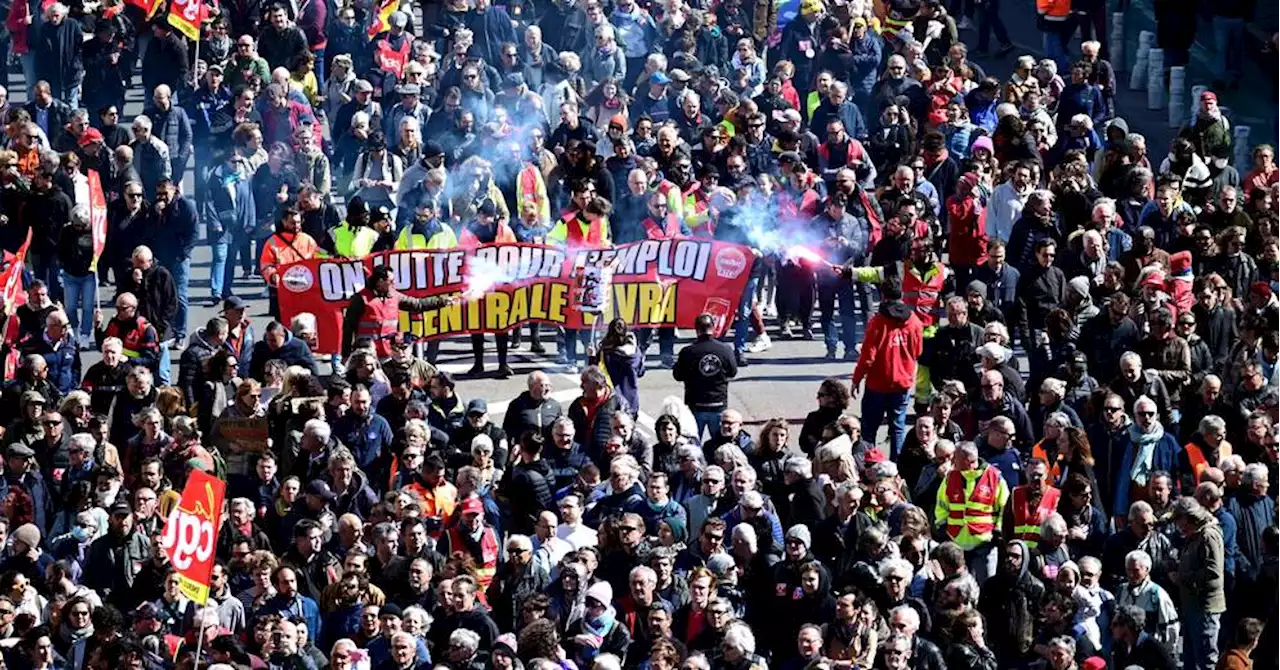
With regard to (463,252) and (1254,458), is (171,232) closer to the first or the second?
(463,252)

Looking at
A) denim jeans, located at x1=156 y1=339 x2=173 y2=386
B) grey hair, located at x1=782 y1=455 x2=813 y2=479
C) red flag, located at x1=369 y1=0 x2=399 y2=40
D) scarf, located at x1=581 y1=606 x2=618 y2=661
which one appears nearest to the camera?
scarf, located at x1=581 y1=606 x2=618 y2=661

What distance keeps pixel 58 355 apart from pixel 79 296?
279 centimetres

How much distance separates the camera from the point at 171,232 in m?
26.9

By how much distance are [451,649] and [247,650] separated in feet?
4.06

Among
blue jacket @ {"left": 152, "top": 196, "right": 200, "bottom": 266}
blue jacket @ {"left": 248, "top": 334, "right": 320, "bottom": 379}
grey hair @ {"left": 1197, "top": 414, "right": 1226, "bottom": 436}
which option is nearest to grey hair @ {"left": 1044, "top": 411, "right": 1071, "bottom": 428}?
grey hair @ {"left": 1197, "top": 414, "right": 1226, "bottom": 436}

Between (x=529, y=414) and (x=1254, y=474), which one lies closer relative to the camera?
(x=1254, y=474)

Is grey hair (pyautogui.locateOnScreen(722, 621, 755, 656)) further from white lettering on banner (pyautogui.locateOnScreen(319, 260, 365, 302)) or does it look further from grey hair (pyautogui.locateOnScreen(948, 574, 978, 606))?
white lettering on banner (pyautogui.locateOnScreen(319, 260, 365, 302))

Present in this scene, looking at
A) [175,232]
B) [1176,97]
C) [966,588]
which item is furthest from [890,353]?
[1176,97]

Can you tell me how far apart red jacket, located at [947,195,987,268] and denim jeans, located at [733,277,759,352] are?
5.48 feet

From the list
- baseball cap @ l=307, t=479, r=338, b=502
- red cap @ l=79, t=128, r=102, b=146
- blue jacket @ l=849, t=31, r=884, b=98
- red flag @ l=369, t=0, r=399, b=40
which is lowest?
baseball cap @ l=307, t=479, r=338, b=502

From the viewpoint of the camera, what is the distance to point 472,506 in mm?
20547

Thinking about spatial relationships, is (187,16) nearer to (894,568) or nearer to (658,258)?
(658,258)

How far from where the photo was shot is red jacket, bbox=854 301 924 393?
23625 mm

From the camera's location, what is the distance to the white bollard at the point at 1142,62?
36031mm
